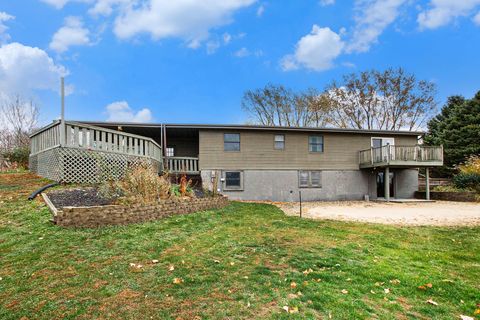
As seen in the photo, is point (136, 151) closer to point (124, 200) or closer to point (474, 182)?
point (124, 200)

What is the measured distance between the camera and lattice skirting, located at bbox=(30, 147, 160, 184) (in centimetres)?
947

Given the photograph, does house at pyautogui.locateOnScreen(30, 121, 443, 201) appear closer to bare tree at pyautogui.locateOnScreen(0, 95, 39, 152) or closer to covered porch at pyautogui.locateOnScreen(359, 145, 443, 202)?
covered porch at pyautogui.locateOnScreen(359, 145, 443, 202)

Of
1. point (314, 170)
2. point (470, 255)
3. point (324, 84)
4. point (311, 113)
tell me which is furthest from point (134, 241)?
point (324, 84)

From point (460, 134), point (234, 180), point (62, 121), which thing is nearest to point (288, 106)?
point (460, 134)

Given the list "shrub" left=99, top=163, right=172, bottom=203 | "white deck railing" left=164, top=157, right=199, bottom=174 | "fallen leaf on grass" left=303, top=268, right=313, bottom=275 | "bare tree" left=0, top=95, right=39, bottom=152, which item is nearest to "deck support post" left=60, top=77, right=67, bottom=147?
"shrub" left=99, top=163, right=172, bottom=203

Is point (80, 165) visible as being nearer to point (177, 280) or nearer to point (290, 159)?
point (177, 280)

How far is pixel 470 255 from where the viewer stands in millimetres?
5332

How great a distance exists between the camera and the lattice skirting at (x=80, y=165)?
9469 millimetres

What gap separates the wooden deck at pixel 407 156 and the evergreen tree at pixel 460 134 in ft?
36.2

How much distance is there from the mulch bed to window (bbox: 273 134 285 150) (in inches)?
415

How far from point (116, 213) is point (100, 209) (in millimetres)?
347

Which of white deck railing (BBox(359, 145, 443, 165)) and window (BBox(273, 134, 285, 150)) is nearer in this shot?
white deck railing (BBox(359, 145, 443, 165))

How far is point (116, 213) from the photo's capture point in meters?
6.45

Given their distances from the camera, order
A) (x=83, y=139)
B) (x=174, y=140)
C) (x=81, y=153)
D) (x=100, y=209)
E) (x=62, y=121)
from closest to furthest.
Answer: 1. (x=100, y=209)
2. (x=62, y=121)
3. (x=81, y=153)
4. (x=83, y=139)
5. (x=174, y=140)
